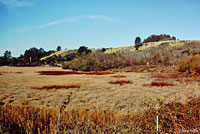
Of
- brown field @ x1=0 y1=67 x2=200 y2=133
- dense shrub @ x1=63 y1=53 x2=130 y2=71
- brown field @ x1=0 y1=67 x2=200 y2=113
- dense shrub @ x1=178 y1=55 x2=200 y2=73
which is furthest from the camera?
dense shrub @ x1=63 y1=53 x2=130 y2=71

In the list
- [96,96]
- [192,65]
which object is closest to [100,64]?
[192,65]

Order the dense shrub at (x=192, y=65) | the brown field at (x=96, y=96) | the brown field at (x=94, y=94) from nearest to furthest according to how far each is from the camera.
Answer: the brown field at (x=96, y=96) → the brown field at (x=94, y=94) → the dense shrub at (x=192, y=65)

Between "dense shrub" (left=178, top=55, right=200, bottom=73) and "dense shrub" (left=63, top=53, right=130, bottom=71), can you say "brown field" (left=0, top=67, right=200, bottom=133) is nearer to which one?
"dense shrub" (left=178, top=55, right=200, bottom=73)

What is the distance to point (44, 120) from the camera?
445cm

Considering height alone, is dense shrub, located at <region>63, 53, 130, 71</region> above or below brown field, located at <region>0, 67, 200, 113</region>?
above

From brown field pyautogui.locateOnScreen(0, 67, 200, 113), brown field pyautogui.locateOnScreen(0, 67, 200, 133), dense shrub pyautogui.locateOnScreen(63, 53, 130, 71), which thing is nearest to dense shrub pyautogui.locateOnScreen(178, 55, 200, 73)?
brown field pyautogui.locateOnScreen(0, 67, 200, 133)

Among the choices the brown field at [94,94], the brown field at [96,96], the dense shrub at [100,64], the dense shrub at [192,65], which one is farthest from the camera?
the dense shrub at [100,64]

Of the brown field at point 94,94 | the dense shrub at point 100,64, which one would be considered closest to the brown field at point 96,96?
the brown field at point 94,94

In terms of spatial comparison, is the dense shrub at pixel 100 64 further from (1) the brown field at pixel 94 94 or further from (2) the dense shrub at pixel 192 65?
(1) the brown field at pixel 94 94

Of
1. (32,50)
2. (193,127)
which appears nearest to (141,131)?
(193,127)

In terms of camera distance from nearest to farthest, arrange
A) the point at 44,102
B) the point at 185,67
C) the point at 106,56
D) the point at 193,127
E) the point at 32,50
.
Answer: the point at 193,127 < the point at 44,102 < the point at 185,67 < the point at 106,56 < the point at 32,50

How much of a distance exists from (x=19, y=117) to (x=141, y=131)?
10.5 feet

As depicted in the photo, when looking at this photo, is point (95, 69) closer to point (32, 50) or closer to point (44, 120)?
point (44, 120)

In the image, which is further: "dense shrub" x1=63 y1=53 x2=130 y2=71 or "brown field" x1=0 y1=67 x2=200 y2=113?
"dense shrub" x1=63 y1=53 x2=130 y2=71
